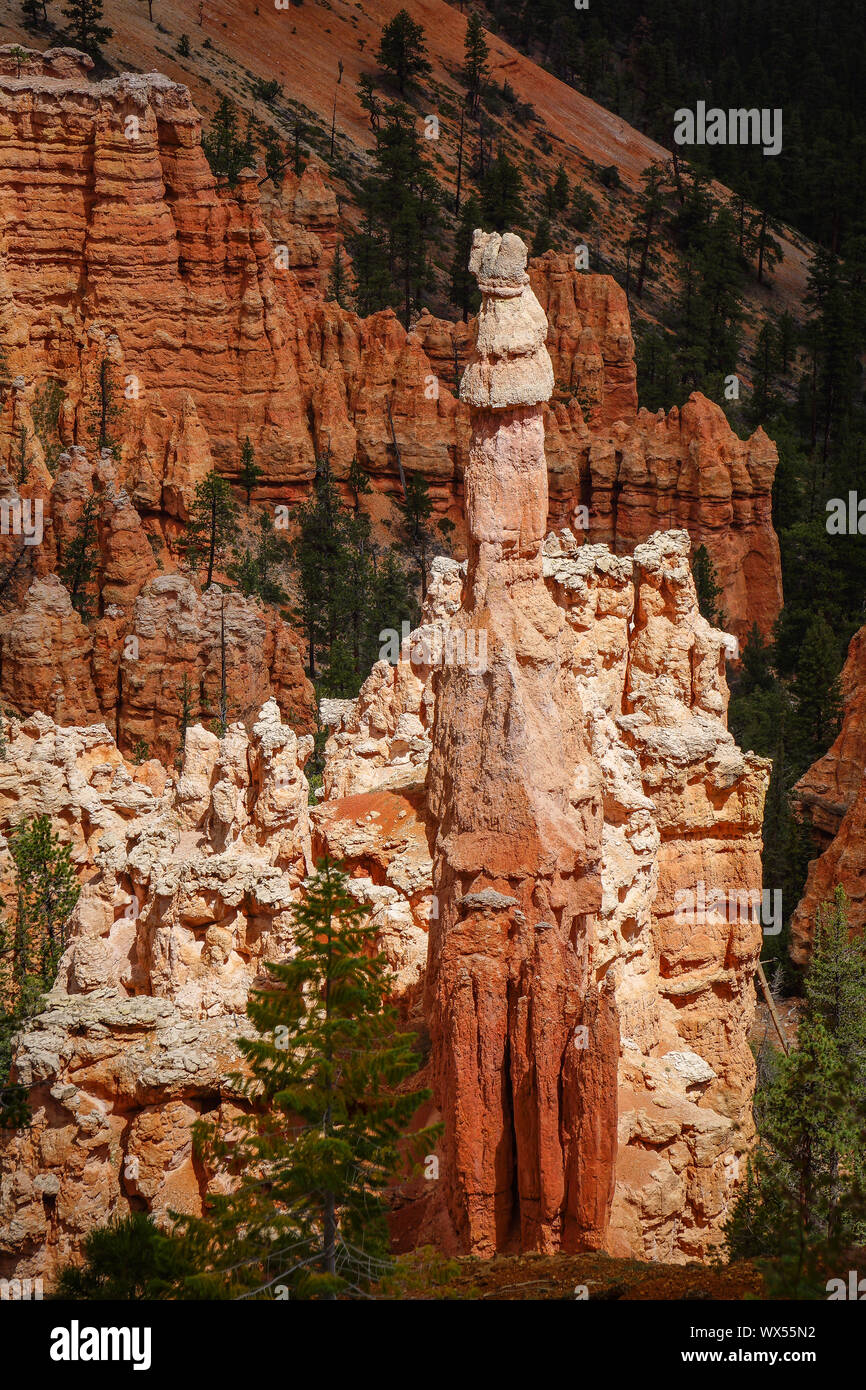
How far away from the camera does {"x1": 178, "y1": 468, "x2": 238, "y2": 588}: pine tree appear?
2194 inches

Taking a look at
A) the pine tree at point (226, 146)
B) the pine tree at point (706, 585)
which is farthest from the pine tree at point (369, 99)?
the pine tree at point (706, 585)

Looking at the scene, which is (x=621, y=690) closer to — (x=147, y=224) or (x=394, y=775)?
(x=394, y=775)

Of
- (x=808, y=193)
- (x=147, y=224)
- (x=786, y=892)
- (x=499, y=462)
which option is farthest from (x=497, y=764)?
(x=808, y=193)

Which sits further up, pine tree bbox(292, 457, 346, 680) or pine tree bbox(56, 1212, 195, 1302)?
pine tree bbox(292, 457, 346, 680)

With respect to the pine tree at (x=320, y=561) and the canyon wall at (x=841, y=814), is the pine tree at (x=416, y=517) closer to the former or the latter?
the pine tree at (x=320, y=561)

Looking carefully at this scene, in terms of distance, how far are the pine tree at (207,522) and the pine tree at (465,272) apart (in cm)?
2248

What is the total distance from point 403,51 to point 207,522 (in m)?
45.9

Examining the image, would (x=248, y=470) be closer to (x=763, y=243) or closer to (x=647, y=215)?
(x=647, y=215)

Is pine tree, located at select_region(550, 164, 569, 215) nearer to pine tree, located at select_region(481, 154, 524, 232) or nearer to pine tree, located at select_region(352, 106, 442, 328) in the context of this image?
pine tree, located at select_region(481, 154, 524, 232)

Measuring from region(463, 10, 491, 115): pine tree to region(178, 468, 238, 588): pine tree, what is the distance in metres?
47.1

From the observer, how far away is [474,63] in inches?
Answer: 3794

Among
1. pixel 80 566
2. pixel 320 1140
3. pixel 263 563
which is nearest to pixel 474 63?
pixel 263 563

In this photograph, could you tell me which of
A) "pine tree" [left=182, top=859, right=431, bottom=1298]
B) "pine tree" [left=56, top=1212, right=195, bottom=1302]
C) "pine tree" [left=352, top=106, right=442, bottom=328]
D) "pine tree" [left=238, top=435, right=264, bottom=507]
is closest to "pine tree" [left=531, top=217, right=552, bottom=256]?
"pine tree" [left=352, top=106, right=442, bottom=328]

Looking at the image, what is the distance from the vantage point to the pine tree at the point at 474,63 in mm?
96062
